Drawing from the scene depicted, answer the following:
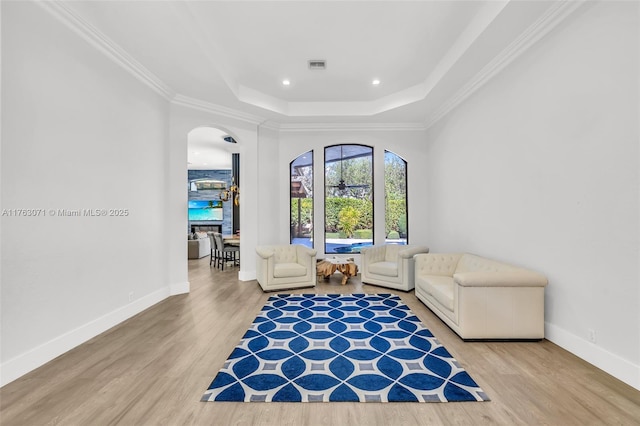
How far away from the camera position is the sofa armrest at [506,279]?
2.95 m

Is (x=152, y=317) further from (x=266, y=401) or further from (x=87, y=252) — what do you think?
(x=266, y=401)

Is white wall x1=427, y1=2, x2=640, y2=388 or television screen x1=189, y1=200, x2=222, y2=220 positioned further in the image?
television screen x1=189, y1=200, x2=222, y2=220

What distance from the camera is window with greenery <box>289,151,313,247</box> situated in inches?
265

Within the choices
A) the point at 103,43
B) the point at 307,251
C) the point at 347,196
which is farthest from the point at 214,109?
the point at 347,196

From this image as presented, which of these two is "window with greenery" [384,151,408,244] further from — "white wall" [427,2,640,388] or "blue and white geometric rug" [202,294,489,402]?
"blue and white geometric rug" [202,294,489,402]

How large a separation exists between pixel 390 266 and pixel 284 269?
191 cm

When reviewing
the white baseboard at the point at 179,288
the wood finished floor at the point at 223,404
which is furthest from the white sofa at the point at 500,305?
the white baseboard at the point at 179,288

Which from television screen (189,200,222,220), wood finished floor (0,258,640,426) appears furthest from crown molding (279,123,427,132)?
television screen (189,200,222,220)

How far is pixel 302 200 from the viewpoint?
6.79 meters

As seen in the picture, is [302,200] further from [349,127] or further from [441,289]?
[441,289]

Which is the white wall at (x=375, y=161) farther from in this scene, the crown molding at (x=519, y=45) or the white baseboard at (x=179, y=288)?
the white baseboard at (x=179, y=288)

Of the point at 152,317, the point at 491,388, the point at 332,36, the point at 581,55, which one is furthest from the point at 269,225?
the point at 581,55

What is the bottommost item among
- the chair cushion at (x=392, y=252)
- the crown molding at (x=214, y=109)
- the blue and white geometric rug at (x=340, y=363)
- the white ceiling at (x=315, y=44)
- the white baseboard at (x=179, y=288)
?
the blue and white geometric rug at (x=340, y=363)

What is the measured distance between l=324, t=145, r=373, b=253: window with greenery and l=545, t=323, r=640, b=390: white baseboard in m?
4.08
